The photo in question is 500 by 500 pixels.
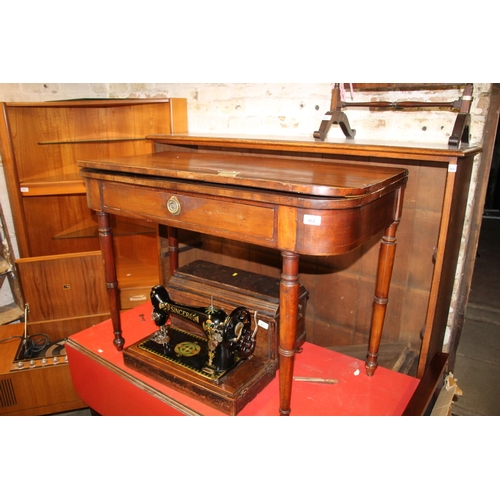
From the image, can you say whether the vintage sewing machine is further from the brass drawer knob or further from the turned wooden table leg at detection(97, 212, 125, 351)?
the brass drawer knob

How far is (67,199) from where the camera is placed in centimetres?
287

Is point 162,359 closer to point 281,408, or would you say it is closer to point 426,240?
point 281,408

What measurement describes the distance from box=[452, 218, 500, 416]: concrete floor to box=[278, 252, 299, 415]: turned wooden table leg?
1.54 metres

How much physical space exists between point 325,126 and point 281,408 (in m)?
1.08

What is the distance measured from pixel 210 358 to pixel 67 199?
6.45 feet

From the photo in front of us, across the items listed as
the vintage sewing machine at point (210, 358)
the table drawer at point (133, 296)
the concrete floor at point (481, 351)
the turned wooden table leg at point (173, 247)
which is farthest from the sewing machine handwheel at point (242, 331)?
the concrete floor at point (481, 351)

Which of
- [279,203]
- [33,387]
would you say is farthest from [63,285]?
[279,203]

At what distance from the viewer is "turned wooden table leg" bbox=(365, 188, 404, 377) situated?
1.43 metres

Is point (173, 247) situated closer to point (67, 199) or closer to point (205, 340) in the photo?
point (205, 340)

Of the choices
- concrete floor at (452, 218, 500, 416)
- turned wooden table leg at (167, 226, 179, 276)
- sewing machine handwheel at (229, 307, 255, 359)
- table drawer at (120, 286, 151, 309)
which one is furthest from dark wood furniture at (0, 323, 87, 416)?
concrete floor at (452, 218, 500, 416)

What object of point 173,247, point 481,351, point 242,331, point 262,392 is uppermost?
point 173,247

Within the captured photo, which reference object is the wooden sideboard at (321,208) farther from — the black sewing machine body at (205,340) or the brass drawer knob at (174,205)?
the black sewing machine body at (205,340)

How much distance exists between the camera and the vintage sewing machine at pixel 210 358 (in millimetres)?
1410
